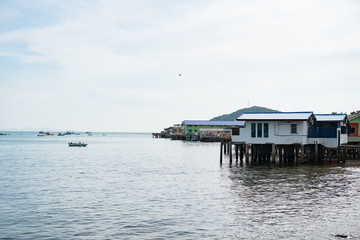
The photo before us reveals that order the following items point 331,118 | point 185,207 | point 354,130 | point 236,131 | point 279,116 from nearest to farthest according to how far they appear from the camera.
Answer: point 185,207 < point 279,116 < point 236,131 < point 331,118 < point 354,130

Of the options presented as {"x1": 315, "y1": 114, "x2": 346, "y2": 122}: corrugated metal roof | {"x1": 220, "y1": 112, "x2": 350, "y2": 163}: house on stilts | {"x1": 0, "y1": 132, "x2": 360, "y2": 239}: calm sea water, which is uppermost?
{"x1": 315, "y1": 114, "x2": 346, "y2": 122}: corrugated metal roof

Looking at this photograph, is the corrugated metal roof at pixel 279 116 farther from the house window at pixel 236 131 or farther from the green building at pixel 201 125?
the green building at pixel 201 125

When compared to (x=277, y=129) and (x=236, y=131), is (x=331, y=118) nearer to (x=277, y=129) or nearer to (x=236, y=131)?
(x=277, y=129)

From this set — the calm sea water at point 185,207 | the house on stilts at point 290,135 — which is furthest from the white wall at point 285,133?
the calm sea water at point 185,207

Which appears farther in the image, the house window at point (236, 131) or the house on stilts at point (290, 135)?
the house window at point (236, 131)

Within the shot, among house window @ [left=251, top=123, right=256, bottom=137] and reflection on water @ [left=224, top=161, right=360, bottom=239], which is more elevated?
house window @ [left=251, top=123, right=256, bottom=137]

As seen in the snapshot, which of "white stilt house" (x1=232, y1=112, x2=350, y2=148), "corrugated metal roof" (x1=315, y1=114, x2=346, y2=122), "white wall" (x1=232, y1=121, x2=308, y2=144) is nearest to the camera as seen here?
"white wall" (x1=232, y1=121, x2=308, y2=144)

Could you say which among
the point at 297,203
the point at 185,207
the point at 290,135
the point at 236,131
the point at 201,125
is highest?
the point at 201,125

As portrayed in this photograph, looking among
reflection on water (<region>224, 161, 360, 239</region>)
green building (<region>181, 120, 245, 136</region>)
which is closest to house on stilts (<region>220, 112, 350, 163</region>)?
reflection on water (<region>224, 161, 360, 239</region>)

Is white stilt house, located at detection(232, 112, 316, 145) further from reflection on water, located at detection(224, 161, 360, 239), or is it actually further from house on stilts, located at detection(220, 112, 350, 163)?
reflection on water, located at detection(224, 161, 360, 239)

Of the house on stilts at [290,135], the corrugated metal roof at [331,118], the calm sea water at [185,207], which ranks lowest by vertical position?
Result: the calm sea water at [185,207]

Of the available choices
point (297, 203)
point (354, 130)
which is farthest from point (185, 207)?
point (354, 130)

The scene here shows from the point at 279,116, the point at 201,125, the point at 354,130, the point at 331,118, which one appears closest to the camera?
the point at 279,116

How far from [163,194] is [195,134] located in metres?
139
